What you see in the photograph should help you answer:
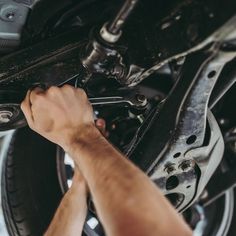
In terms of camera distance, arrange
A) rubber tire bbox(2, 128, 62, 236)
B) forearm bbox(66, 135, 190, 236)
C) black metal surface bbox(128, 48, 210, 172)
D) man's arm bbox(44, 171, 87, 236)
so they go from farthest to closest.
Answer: rubber tire bbox(2, 128, 62, 236) → man's arm bbox(44, 171, 87, 236) → black metal surface bbox(128, 48, 210, 172) → forearm bbox(66, 135, 190, 236)

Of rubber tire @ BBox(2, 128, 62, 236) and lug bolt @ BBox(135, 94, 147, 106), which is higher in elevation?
lug bolt @ BBox(135, 94, 147, 106)

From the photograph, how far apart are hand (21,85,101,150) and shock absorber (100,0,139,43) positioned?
0.52 ft

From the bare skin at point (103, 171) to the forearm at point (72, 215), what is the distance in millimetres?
204

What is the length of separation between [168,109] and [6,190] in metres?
0.53

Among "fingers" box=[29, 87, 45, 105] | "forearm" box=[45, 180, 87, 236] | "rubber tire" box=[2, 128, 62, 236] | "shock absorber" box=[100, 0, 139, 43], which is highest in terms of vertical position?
"shock absorber" box=[100, 0, 139, 43]

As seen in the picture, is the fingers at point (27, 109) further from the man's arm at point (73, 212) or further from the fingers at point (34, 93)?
the man's arm at point (73, 212)

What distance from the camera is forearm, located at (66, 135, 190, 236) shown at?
2.97 feet

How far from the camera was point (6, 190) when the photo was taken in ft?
4.64

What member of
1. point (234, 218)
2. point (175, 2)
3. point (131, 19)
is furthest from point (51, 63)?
point (234, 218)

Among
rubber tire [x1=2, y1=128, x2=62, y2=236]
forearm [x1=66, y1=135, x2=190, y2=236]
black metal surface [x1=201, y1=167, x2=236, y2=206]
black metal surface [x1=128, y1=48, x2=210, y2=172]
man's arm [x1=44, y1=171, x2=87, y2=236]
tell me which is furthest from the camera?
black metal surface [x1=201, y1=167, x2=236, y2=206]

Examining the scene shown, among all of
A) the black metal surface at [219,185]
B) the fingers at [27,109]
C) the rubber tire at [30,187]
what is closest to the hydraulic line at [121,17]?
the fingers at [27,109]

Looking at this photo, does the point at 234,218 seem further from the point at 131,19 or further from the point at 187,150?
the point at 131,19

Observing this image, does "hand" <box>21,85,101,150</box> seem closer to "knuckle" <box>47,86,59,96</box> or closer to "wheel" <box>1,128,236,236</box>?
"knuckle" <box>47,86,59,96</box>

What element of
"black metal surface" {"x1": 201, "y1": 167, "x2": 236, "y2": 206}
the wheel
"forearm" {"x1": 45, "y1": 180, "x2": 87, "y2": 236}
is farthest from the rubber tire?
"black metal surface" {"x1": 201, "y1": 167, "x2": 236, "y2": 206}
